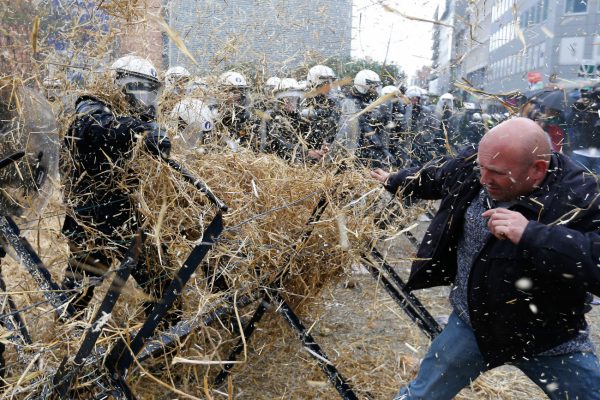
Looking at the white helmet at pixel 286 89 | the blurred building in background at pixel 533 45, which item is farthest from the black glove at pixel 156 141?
the white helmet at pixel 286 89

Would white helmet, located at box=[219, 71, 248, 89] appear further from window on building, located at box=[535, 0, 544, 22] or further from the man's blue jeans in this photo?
window on building, located at box=[535, 0, 544, 22]

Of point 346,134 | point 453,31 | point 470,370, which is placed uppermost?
point 453,31

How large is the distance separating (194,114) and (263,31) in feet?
4.56

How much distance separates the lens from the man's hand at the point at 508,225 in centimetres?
211

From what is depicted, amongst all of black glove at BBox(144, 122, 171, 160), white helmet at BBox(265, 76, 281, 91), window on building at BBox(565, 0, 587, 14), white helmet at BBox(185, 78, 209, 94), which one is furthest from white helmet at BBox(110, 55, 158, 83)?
window on building at BBox(565, 0, 587, 14)

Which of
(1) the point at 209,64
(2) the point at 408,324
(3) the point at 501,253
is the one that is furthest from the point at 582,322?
(1) the point at 209,64

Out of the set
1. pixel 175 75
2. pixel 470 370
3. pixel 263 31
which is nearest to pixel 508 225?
pixel 470 370

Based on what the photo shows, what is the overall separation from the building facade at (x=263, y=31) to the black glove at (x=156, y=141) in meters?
1.29

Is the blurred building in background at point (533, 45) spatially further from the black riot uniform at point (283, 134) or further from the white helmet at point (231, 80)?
the white helmet at point (231, 80)

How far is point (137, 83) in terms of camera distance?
11.8ft

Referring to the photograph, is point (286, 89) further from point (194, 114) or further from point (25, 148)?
point (25, 148)

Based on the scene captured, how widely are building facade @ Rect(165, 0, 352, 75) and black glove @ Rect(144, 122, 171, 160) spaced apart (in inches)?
50.7

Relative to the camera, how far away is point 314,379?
3.64m

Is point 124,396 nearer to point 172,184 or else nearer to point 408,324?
point 172,184
